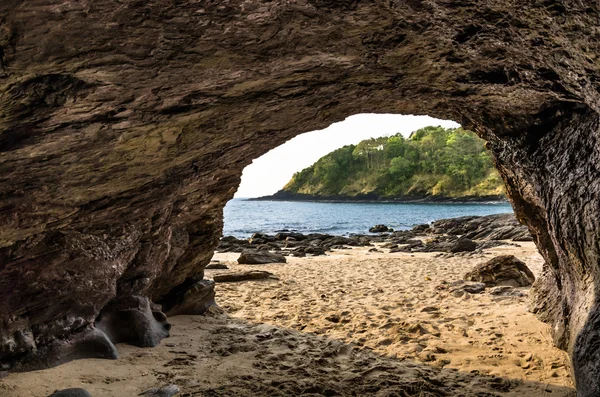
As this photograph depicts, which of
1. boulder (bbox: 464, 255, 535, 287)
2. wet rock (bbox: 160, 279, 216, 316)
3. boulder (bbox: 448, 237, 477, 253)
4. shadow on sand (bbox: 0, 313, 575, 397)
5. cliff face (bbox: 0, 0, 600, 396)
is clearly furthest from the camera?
boulder (bbox: 448, 237, 477, 253)

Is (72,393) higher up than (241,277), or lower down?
higher up

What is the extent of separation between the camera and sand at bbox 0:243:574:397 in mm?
4750

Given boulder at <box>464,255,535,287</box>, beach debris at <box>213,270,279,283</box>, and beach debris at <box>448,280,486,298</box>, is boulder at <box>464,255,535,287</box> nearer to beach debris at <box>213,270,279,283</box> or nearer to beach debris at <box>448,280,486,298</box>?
beach debris at <box>448,280,486,298</box>

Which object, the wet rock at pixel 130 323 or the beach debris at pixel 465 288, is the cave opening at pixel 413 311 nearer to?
the beach debris at pixel 465 288

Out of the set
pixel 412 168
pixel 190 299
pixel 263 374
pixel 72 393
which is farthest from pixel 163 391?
pixel 412 168

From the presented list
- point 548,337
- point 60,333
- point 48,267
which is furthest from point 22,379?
point 548,337

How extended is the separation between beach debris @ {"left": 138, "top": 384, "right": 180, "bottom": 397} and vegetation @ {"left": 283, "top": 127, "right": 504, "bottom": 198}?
273 feet

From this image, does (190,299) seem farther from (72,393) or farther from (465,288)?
(465,288)

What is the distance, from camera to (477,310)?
7848 mm

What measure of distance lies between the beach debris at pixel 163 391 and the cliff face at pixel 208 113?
4.18ft

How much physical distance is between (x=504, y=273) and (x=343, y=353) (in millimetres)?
5789

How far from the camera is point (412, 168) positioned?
9362cm

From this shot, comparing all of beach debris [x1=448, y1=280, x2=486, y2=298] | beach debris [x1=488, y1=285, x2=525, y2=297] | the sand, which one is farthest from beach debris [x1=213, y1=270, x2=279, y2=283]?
beach debris [x1=488, y1=285, x2=525, y2=297]

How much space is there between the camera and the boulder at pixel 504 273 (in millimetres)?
9859
